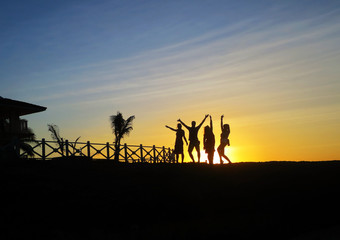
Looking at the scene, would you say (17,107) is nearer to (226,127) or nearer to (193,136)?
(193,136)

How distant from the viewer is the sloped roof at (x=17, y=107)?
37.4m

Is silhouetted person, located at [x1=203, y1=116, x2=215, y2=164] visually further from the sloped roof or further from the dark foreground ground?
the sloped roof

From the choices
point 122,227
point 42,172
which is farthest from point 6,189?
point 122,227

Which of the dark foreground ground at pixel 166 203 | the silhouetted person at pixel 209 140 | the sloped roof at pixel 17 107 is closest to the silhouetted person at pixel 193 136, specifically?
the silhouetted person at pixel 209 140

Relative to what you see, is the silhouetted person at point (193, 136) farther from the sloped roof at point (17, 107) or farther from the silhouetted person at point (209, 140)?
the sloped roof at point (17, 107)

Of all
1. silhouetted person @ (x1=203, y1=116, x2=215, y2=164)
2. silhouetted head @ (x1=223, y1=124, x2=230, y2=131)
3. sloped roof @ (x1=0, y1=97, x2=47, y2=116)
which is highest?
sloped roof @ (x1=0, y1=97, x2=47, y2=116)

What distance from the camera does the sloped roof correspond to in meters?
37.4

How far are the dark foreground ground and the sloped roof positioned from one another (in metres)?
20.4

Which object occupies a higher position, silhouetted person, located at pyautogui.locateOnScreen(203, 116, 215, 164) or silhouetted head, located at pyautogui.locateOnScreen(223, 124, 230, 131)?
silhouetted head, located at pyautogui.locateOnScreen(223, 124, 230, 131)

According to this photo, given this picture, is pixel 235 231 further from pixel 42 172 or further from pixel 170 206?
pixel 42 172

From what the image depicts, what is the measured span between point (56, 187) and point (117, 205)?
2511 mm

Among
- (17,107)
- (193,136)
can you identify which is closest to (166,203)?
(193,136)

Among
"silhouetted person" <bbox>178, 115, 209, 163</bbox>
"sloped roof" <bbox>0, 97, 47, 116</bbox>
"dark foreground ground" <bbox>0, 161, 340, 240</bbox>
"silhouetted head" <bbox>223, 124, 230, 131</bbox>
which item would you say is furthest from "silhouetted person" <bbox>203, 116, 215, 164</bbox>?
"sloped roof" <bbox>0, 97, 47, 116</bbox>

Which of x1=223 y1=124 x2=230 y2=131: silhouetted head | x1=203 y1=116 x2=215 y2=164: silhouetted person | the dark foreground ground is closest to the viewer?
the dark foreground ground
